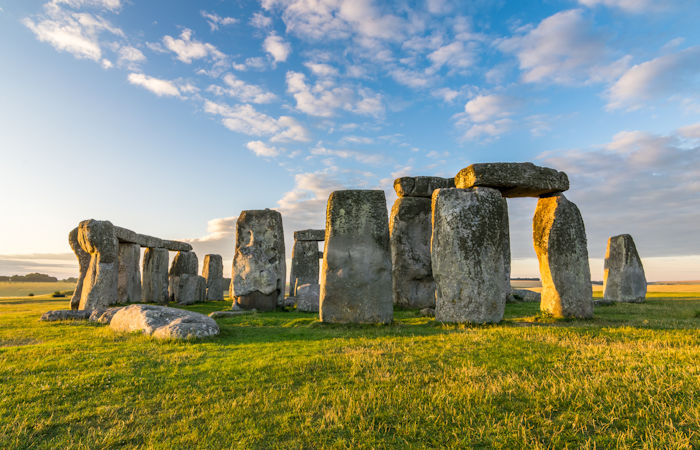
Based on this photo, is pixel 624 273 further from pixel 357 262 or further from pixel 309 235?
pixel 309 235

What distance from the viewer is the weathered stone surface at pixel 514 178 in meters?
9.77

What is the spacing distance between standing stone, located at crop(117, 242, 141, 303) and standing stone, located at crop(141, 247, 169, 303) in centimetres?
135

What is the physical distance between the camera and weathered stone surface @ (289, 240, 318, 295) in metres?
24.7

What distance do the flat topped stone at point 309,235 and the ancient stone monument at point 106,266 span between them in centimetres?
834

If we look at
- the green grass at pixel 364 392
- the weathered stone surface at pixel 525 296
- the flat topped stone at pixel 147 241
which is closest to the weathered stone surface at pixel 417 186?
the weathered stone surface at pixel 525 296

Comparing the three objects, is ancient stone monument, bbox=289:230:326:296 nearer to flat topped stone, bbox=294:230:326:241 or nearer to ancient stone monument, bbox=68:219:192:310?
flat topped stone, bbox=294:230:326:241

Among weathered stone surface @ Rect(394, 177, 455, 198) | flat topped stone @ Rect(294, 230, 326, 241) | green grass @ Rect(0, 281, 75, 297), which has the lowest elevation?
green grass @ Rect(0, 281, 75, 297)

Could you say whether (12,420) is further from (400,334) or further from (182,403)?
(400,334)

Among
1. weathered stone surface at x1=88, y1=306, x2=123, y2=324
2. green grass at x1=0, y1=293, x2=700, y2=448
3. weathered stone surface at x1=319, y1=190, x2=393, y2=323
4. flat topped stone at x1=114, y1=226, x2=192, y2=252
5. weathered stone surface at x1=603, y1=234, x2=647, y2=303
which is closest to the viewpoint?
green grass at x1=0, y1=293, x2=700, y2=448

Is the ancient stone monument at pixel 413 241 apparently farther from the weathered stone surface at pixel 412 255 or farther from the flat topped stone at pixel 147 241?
the flat topped stone at pixel 147 241

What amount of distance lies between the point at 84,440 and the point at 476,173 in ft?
29.7

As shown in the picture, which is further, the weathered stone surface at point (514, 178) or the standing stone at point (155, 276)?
the standing stone at point (155, 276)

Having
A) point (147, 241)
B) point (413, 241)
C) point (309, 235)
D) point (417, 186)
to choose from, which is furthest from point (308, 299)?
point (147, 241)

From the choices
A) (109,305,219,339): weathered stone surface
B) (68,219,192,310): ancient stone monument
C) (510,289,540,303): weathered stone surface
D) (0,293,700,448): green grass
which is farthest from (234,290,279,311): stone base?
(510,289,540,303): weathered stone surface
